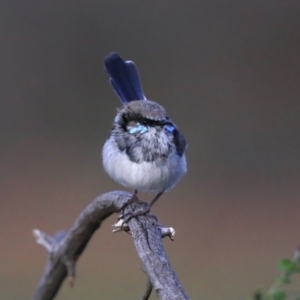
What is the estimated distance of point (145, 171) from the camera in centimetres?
197

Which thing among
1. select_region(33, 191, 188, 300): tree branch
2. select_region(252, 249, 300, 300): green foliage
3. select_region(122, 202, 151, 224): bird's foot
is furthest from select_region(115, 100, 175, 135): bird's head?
select_region(252, 249, 300, 300): green foliage

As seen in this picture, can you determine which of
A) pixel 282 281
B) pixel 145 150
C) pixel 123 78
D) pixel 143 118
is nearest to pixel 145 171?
pixel 145 150

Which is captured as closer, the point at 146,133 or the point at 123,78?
the point at 146,133

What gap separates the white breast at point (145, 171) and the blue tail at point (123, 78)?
341 mm

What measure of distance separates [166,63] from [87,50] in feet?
2.67

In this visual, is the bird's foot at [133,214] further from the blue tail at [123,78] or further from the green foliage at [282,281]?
the green foliage at [282,281]

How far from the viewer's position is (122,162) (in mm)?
2014

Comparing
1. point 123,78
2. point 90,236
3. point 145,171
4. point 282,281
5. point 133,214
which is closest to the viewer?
point 282,281

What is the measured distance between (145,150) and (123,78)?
476mm

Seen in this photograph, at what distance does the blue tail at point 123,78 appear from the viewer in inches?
92.7

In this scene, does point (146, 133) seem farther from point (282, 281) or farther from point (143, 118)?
point (282, 281)

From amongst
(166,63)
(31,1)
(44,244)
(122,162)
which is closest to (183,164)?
(122,162)

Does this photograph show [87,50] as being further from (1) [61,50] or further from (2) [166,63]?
(2) [166,63]

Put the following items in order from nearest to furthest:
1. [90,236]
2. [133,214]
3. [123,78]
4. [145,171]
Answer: [133,214]
[90,236]
[145,171]
[123,78]
